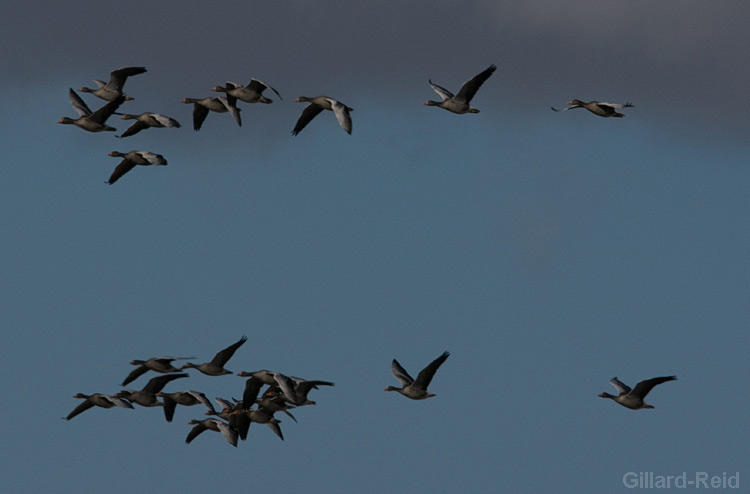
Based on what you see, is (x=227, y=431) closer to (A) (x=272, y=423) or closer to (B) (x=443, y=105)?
(A) (x=272, y=423)

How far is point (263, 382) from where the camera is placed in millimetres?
66438

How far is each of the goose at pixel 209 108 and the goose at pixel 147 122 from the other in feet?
6.81

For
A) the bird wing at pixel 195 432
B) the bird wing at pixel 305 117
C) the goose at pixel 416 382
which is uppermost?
the bird wing at pixel 305 117

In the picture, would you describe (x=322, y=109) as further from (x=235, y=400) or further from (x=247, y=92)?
(x=235, y=400)

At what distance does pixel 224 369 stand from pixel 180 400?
74.5 inches

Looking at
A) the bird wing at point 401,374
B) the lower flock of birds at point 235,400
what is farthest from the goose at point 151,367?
the bird wing at point 401,374

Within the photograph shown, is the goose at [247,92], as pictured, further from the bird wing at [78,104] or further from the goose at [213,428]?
the goose at [213,428]

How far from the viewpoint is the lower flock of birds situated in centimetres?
6481

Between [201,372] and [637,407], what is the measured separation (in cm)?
1528

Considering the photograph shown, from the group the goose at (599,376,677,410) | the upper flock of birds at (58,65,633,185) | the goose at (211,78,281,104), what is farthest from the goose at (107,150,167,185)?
the goose at (599,376,677,410)

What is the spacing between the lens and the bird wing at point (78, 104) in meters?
66.8

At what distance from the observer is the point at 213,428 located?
66750 mm

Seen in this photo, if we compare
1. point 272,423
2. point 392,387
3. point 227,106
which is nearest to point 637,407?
point 392,387

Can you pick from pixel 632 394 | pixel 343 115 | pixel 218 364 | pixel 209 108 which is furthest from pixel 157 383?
pixel 632 394
